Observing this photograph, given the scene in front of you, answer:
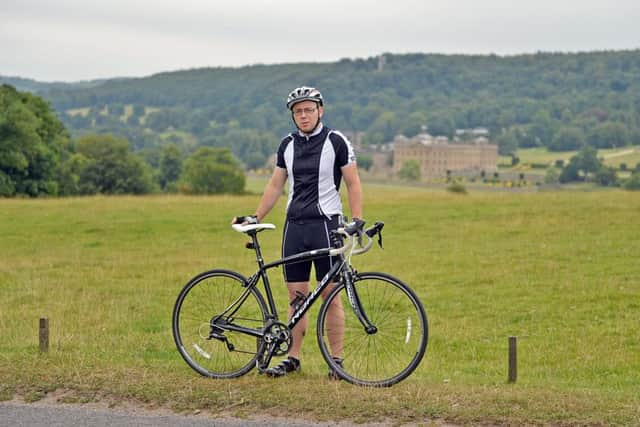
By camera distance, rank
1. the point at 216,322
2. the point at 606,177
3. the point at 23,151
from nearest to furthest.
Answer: the point at 216,322
the point at 23,151
the point at 606,177

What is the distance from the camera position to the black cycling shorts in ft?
28.0

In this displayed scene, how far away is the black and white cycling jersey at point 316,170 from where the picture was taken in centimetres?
848

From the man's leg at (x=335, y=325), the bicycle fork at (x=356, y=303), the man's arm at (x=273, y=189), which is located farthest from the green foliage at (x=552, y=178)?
the bicycle fork at (x=356, y=303)

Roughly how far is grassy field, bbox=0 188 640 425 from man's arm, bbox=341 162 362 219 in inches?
57.7

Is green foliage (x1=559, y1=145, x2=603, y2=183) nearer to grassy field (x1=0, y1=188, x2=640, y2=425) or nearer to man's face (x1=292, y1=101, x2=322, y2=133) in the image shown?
grassy field (x1=0, y1=188, x2=640, y2=425)

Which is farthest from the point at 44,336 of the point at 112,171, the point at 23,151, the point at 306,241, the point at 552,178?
the point at 552,178

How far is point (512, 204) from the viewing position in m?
41.8

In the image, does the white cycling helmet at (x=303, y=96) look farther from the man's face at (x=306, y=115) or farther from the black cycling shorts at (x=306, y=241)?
the black cycling shorts at (x=306, y=241)

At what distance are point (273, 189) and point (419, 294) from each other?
38.4 feet

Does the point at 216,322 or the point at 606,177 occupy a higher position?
the point at 216,322

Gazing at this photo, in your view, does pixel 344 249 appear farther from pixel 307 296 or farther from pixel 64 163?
pixel 64 163

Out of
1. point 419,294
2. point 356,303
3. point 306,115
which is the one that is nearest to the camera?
point 356,303

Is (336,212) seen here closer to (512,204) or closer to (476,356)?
(476,356)

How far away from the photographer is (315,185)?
336 inches
